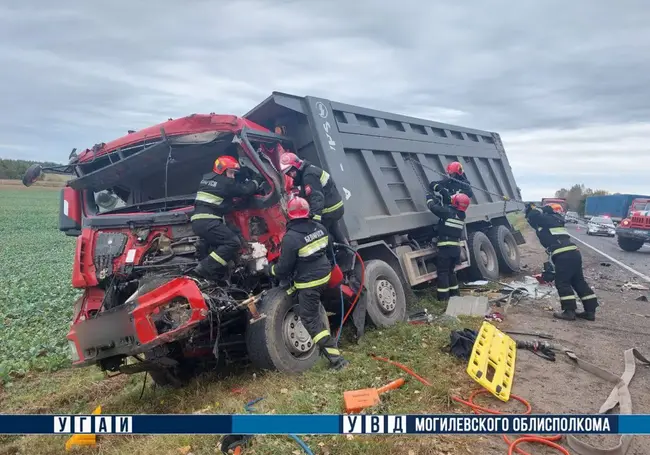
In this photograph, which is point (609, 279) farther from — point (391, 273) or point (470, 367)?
point (470, 367)

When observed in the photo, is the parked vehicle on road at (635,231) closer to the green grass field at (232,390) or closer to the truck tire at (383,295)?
the green grass field at (232,390)

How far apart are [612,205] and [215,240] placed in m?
29.3

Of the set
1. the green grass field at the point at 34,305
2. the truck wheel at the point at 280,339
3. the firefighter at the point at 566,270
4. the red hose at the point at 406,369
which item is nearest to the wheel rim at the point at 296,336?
the truck wheel at the point at 280,339

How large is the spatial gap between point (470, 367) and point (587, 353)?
5.93 ft

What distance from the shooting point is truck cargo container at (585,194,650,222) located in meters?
26.3

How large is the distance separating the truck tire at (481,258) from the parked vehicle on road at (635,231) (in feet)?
28.7

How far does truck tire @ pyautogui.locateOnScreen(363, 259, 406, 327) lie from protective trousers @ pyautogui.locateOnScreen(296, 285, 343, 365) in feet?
3.65

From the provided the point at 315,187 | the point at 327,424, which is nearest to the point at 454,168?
the point at 315,187

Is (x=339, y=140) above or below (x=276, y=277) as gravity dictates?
above

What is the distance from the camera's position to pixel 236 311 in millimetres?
4512

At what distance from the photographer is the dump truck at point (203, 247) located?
4152mm

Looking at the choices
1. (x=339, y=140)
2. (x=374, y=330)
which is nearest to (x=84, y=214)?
(x=339, y=140)

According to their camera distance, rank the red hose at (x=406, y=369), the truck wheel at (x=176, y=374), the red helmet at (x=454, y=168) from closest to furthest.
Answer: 1. the red hose at (x=406, y=369)
2. the truck wheel at (x=176, y=374)
3. the red helmet at (x=454, y=168)

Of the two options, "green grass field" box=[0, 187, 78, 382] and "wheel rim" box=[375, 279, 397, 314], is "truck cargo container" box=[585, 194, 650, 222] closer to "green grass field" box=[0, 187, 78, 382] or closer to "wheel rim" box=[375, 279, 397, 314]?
"wheel rim" box=[375, 279, 397, 314]
